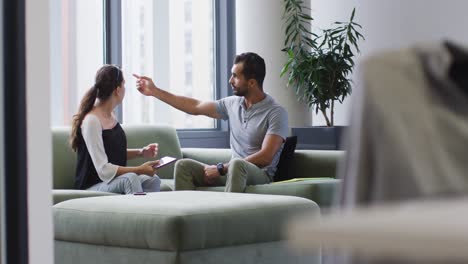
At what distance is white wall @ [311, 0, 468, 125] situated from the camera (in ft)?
22.0

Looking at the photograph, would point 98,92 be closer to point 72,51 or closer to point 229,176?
point 229,176

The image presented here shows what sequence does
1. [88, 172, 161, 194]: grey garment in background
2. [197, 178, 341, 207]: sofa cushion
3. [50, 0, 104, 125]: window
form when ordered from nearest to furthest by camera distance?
[88, 172, 161, 194]: grey garment in background < [197, 178, 341, 207]: sofa cushion < [50, 0, 104, 125]: window

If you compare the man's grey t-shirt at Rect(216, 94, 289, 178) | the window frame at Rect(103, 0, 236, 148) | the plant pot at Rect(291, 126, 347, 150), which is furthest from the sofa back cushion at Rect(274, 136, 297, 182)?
the window frame at Rect(103, 0, 236, 148)

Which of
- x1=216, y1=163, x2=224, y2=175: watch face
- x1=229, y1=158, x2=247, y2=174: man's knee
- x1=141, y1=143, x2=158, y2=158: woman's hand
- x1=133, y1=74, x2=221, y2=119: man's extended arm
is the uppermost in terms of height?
x1=133, y1=74, x2=221, y2=119: man's extended arm

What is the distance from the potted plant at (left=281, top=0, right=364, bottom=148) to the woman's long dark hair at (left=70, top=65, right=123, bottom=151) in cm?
176

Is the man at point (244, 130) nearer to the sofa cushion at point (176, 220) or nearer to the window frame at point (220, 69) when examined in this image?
the sofa cushion at point (176, 220)

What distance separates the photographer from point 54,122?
6.58 meters

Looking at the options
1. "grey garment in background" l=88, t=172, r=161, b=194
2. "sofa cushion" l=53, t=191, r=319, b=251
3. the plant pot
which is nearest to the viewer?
"sofa cushion" l=53, t=191, r=319, b=251

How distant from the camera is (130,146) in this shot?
19.2 ft

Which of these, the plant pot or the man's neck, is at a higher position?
the man's neck

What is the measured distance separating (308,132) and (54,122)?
177 cm

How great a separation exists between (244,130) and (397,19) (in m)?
1.91

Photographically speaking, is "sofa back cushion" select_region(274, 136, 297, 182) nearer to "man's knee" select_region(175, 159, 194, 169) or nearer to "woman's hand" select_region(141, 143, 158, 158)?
"man's knee" select_region(175, 159, 194, 169)

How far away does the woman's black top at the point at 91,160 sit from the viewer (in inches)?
203
